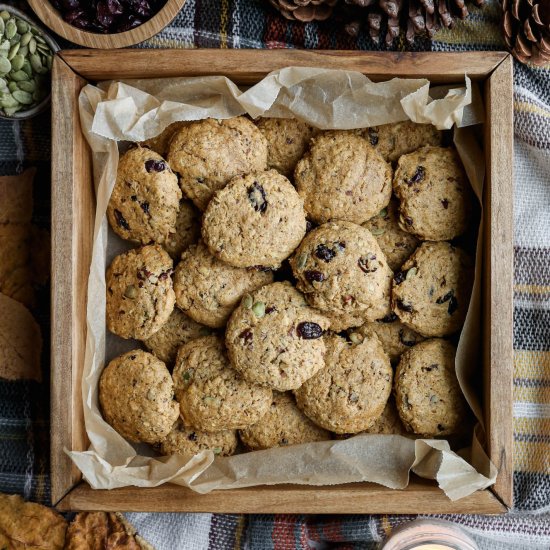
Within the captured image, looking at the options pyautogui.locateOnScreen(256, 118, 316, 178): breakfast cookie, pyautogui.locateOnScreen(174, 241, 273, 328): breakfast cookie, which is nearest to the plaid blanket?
pyautogui.locateOnScreen(256, 118, 316, 178): breakfast cookie

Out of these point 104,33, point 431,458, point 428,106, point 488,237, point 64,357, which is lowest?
point 431,458

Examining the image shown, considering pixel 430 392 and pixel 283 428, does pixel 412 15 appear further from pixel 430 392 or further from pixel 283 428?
pixel 283 428

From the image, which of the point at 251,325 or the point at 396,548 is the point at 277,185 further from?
the point at 396,548

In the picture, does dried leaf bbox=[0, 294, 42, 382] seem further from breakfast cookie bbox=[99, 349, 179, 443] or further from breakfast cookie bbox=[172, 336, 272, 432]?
breakfast cookie bbox=[172, 336, 272, 432]

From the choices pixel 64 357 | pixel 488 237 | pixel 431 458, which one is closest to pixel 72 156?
pixel 64 357

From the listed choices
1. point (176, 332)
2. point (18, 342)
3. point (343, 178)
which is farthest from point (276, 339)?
point (18, 342)

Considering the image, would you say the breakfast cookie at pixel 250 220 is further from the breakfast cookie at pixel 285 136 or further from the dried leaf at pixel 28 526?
the dried leaf at pixel 28 526
